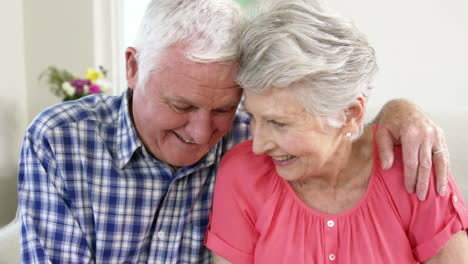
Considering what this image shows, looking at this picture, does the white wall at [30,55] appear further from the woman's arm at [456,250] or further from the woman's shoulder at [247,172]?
the woman's arm at [456,250]

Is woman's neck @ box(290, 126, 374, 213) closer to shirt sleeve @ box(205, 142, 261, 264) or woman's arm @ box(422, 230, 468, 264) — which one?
shirt sleeve @ box(205, 142, 261, 264)

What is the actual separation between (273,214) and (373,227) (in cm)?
25

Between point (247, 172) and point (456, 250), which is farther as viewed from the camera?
point (247, 172)

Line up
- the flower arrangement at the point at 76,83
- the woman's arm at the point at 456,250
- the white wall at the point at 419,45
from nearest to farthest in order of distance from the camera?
the woman's arm at the point at 456,250 → the flower arrangement at the point at 76,83 → the white wall at the point at 419,45

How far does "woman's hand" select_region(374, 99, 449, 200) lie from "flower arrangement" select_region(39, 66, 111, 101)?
178 cm

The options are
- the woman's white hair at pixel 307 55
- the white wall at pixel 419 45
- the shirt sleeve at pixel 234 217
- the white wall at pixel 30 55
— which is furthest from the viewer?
the white wall at pixel 419 45

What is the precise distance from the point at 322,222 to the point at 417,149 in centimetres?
29

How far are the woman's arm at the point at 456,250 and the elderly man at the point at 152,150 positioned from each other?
14cm

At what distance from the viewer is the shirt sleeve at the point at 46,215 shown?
138 cm

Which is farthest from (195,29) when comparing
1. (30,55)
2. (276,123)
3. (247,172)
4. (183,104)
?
(30,55)

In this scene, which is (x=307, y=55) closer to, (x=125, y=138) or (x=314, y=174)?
(x=314, y=174)

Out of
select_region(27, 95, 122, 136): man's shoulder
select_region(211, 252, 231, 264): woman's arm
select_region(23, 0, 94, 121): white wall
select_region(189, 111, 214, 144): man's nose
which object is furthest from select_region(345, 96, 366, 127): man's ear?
select_region(23, 0, 94, 121): white wall

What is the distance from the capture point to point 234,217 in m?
1.42

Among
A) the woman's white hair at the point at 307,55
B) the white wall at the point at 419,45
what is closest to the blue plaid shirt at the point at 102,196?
the woman's white hair at the point at 307,55
